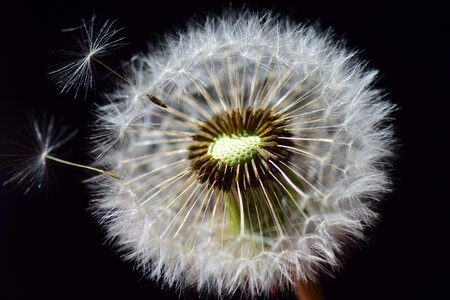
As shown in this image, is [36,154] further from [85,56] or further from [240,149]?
[240,149]

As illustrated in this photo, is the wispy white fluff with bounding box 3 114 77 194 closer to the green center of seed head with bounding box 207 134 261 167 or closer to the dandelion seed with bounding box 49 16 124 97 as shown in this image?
the dandelion seed with bounding box 49 16 124 97

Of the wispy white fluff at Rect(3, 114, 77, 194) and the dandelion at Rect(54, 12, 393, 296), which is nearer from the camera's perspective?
the dandelion at Rect(54, 12, 393, 296)

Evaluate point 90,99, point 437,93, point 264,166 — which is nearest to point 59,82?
point 90,99

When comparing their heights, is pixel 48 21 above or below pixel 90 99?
above

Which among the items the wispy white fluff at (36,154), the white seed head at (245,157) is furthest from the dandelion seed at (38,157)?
the white seed head at (245,157)

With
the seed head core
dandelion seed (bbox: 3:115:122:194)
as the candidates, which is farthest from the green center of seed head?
dandelion seed (bbox: 3:115:122:194)

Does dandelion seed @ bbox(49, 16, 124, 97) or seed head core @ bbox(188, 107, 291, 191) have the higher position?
dandelion seed @ bbox(49, 16, 124, 97)

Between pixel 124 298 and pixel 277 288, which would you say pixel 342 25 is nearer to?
pixel 277 288
